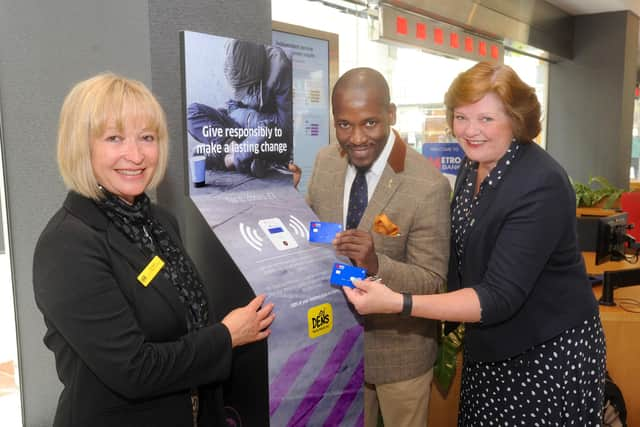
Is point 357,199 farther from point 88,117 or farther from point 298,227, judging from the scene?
point 88,117

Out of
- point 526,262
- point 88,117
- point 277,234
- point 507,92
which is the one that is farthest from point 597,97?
point 88,117

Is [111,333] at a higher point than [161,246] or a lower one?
lower

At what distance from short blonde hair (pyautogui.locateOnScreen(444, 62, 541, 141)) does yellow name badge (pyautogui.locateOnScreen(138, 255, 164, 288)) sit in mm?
1027

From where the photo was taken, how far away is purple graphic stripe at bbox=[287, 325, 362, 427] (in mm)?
1571

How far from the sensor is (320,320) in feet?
5.25

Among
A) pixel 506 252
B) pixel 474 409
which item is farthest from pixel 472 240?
pixel 474 409

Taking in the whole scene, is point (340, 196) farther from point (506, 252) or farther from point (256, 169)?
point (506, 252)

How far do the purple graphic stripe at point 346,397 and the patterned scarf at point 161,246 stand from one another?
54 centimetres

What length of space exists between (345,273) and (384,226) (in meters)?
0.20

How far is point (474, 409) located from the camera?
6.29ft

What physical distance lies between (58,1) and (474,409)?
2.12 metres

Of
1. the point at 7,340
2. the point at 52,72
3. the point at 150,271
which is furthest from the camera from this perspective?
the point at 7,340

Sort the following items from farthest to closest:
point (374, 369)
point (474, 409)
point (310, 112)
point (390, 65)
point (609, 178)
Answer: point (609, 178) → point (390, 65) → point (310, 112) → point (474, 409) → point (374, 369)

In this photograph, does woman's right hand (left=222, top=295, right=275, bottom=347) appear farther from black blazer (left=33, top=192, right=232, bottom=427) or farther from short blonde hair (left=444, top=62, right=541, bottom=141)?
short blonde hair (left=444, top=62, right=541, bottom=141)
